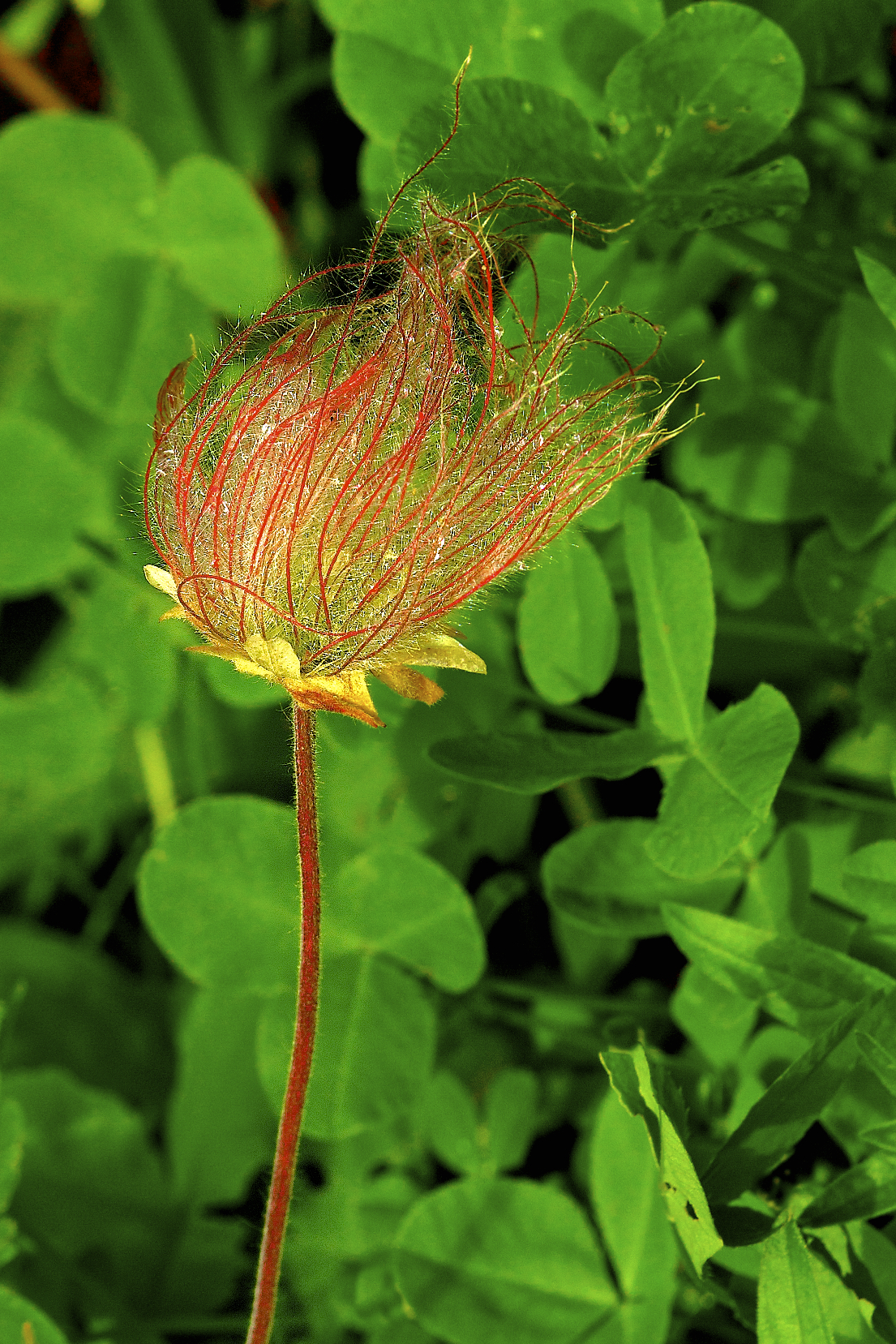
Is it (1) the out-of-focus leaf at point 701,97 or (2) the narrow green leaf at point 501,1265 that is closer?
(1) the out-of-focus leaf at point 701,97

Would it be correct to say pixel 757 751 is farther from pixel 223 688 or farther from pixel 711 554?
pixel 223 688

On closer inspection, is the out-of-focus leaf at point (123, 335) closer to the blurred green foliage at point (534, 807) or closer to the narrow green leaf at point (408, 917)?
the blurred green foliage at point (534, 807)

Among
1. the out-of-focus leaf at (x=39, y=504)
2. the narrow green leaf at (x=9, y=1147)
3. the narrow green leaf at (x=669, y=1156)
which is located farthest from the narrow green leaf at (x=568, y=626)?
the out-of-focus leaf at (x=39, y=504)

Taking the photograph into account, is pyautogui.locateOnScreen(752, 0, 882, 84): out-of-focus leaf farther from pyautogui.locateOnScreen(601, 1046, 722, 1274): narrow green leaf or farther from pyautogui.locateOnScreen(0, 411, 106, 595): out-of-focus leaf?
pyautogui.locateOnScreen(0, 411, 106, 595): out-of-focus leaf

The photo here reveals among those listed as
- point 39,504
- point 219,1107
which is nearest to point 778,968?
point 219,1107

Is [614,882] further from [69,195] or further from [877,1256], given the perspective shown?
[69,195]

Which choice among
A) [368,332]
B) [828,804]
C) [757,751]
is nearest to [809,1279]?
[757,751]
